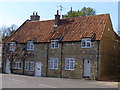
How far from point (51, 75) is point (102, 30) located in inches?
367

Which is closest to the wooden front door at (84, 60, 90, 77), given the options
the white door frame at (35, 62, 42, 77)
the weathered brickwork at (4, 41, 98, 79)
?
the weathered brickwork at (4, 41, 98, 79)

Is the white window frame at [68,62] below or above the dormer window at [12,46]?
below

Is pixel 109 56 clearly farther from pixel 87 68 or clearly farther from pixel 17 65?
pixel 17 65

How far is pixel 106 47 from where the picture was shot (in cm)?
3117

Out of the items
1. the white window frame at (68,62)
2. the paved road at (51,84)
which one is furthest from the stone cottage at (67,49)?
the paved road at (51,84)

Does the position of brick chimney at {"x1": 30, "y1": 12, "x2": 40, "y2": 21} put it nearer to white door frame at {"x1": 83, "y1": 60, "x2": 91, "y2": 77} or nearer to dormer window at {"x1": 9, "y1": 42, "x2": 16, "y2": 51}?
dormer window at {"x1": 9, "y1": 42, "x2": 16, "y2": 51}

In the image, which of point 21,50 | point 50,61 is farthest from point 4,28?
point 50,61

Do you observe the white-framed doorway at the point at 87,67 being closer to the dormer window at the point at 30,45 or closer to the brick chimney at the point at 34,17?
the dormer window at the point at 30,45

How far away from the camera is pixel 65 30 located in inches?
1351

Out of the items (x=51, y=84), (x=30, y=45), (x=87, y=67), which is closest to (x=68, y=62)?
(x=87, y=67)

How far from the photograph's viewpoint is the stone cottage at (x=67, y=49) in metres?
30.0

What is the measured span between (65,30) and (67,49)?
11.6 ft

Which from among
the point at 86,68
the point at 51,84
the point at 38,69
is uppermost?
the point at 86,68

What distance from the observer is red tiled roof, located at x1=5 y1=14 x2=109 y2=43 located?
1241 inches
